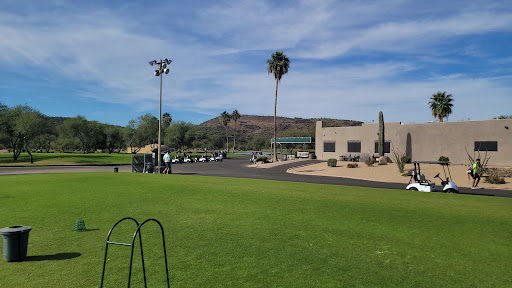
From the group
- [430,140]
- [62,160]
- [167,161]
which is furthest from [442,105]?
[62,160]

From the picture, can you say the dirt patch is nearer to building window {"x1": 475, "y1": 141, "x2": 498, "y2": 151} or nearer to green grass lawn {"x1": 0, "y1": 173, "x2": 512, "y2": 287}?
building window {"x1": 475, "y1": 141, "x2": 498, "y2": 151}

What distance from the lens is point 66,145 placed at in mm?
111062

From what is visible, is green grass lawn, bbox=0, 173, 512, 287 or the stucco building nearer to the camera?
green grass lawn, bbox=0, 173, 512, 287

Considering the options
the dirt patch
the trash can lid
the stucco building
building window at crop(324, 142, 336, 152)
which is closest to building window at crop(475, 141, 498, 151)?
the stucco building

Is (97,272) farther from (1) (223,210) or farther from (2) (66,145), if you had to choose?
(2) (66,145)

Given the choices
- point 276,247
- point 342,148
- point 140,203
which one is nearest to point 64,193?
point 140,203

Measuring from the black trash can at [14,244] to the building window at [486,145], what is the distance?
1727 inches

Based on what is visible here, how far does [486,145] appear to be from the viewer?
1519 inches

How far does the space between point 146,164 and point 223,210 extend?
76.8ft

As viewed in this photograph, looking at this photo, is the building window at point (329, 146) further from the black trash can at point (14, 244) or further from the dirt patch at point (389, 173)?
the black trash can at point (14, 244)

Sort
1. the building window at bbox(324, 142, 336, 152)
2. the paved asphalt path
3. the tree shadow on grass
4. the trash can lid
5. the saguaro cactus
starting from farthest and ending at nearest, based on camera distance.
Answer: the building window at bbox(324, 142, 336, 152) → the saguaro cactus → the paved asphalt path → the tree shadow on grass → the trash can lid

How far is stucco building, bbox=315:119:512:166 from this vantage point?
37812 mm

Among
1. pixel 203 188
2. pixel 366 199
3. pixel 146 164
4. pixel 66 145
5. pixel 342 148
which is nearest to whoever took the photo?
pixel 366 199

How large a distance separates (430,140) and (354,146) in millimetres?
10666
